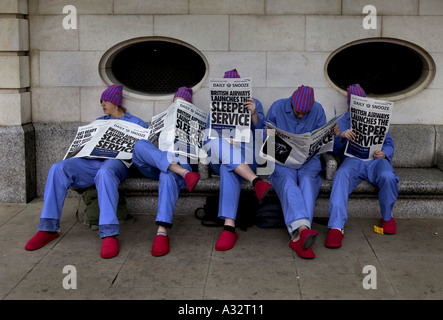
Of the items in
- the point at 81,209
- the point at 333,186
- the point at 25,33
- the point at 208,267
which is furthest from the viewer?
the point at 25,33

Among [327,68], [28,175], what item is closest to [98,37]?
[28,175]

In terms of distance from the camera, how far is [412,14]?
6977 millimetres

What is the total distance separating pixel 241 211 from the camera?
248 inches

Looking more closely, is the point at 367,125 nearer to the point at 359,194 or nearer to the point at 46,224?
the point at 359,194

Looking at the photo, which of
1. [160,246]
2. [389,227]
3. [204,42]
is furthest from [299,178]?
[204,42]

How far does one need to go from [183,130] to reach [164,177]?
0.74m

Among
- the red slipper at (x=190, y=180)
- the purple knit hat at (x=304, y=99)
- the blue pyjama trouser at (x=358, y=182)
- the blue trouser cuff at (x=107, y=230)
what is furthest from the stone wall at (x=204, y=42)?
the blue trouser cuff at (x=107, y=230)

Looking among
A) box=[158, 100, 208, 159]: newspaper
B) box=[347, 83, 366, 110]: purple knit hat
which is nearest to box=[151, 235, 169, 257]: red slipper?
box=[158, 100, 208, 159]: newspaper

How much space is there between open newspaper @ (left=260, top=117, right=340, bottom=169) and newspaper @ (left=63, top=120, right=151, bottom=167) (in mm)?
1339

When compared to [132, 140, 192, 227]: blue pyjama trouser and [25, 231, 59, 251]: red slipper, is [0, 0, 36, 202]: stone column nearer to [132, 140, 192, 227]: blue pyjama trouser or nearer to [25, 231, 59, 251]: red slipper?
[25, 231, 59, 251]: red slipper

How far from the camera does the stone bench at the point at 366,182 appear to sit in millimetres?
6445

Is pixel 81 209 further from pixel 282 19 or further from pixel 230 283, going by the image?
pixel 282 19
